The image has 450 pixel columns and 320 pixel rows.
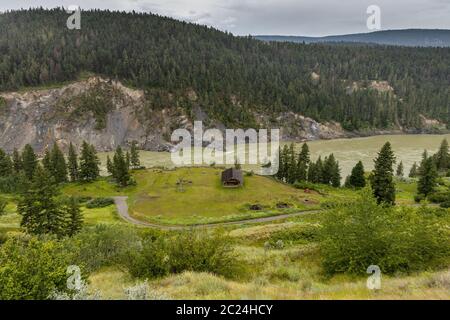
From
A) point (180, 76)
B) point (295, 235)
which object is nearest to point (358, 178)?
point (295, 235)

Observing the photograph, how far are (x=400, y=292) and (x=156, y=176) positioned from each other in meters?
75.0

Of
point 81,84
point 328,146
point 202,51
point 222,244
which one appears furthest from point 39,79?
point 222,244

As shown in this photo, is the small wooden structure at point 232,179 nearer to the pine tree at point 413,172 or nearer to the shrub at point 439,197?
the shrub at point 439,197

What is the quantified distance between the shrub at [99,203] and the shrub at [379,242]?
56728 millimetres

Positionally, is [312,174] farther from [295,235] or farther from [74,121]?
[74,121]

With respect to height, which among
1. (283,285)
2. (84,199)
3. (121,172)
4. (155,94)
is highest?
(155,94)

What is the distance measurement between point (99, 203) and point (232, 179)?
2521 centimetres

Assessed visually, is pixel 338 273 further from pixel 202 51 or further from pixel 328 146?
pixel 202 51

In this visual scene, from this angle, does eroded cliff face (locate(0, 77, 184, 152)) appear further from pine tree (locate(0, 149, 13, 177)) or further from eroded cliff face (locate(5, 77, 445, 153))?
pine tree (locate(0, 149, 13, 177))

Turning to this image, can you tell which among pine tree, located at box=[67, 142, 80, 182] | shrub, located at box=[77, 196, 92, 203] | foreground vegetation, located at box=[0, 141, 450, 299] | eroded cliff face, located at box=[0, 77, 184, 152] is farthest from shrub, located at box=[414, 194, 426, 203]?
eroded cliff face, located at box=[0, 77, 184, 152]

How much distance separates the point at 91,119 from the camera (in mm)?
137250

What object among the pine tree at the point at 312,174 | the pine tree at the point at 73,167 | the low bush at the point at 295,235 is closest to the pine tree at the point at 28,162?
the pine tree at the point at 73,167

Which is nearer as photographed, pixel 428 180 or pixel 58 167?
pixel 428 180

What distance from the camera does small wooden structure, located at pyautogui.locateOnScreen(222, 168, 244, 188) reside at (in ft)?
229
